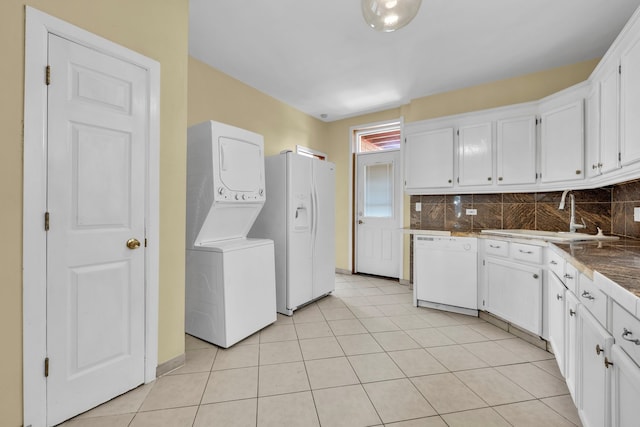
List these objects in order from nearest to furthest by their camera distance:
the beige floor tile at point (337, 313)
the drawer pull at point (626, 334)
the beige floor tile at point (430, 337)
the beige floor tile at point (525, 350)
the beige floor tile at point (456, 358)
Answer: the drawer pull at point (626, 334) < the beige floor tile at point (456, 358) < the beige floor tile at point (525, 350) < the beige floor tile at point (430, 337) < the beige floor tile at point (337, 313)

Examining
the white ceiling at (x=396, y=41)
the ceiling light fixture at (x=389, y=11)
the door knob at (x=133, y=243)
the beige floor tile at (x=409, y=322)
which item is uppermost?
the white ceiling at (x=396, y=41)

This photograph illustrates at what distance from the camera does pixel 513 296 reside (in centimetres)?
249

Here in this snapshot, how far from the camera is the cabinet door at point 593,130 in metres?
2.20

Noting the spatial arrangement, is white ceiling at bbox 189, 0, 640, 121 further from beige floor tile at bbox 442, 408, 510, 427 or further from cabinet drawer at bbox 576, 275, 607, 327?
beige floor tile at bbox 442, 408, 510, 427

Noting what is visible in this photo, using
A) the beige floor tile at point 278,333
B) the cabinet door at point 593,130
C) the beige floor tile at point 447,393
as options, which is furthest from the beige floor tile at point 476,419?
the cabinet door at point 593,130

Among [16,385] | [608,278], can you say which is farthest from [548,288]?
[16,385]

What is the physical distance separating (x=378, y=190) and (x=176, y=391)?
3666 millimetres

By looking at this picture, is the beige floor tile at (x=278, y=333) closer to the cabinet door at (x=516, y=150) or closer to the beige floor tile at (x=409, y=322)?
the beige floor tile at (x=409, y=322)

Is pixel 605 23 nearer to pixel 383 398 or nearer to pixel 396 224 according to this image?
pixel 396 224

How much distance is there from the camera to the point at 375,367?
6.65 feet

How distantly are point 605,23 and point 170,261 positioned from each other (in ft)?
12.7

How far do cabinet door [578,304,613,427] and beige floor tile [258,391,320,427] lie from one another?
1225 mm

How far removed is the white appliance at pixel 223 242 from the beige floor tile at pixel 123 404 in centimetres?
63

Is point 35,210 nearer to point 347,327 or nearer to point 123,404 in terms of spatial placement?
point 123,404
